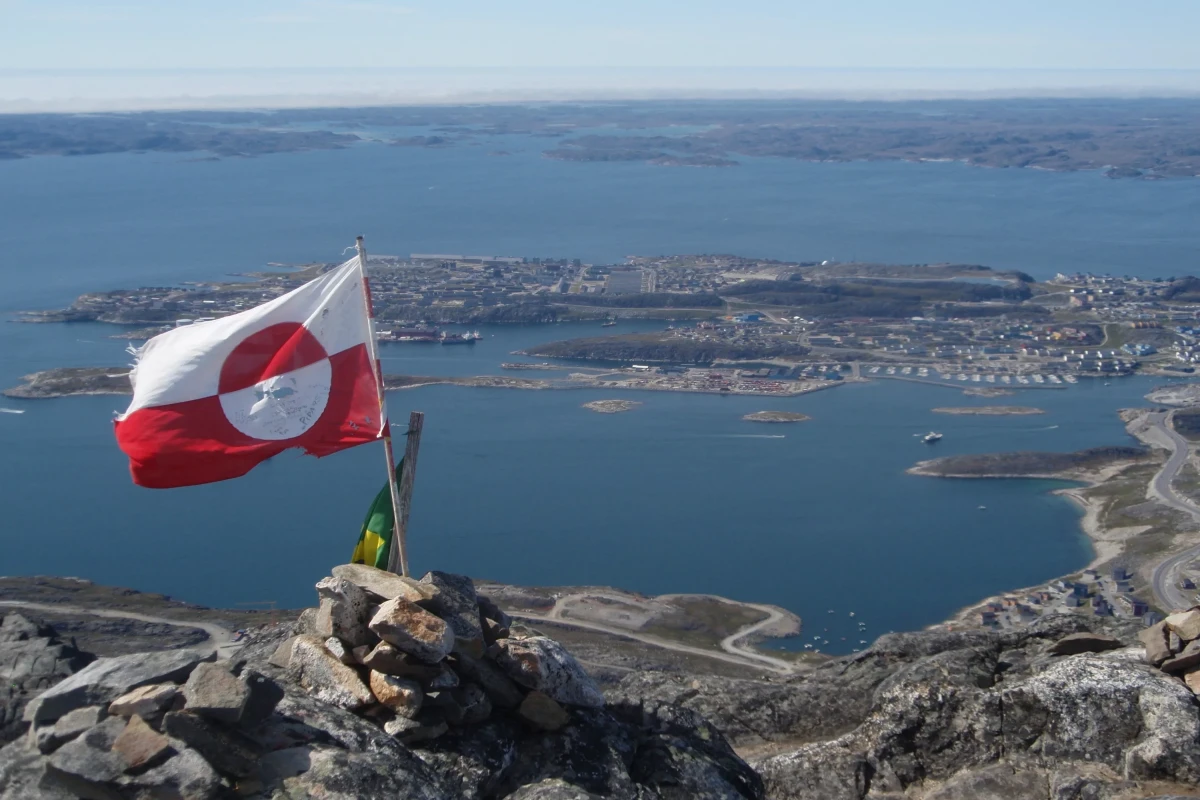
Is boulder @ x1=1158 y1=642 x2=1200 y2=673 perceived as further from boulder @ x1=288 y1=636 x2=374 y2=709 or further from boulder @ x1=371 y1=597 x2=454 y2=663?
boulder @ x1=288 y1=636 x2=374 y2=709

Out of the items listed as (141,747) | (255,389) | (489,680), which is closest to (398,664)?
(489,680)

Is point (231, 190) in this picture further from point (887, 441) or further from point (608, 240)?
point (887, 441)

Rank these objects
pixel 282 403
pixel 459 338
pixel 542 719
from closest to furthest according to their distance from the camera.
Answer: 1. pixel 542 719
2. pixel 282 403
3. pixel 459 338

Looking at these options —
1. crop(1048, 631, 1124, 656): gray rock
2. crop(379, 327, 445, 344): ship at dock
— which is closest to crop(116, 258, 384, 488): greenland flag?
crop(1048, 631, 1124, 656): gray rock

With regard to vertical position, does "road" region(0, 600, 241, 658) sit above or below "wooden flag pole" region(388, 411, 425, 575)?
below

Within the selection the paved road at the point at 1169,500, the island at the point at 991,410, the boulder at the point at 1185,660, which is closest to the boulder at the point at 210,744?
the boulder at the point at 1185,660

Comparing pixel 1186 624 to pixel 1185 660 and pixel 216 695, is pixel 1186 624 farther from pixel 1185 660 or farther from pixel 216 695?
pixel 216 695

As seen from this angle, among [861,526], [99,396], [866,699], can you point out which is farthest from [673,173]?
[866,699]

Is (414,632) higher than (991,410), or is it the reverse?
(414,632)

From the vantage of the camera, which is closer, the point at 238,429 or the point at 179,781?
the point at 179,781
